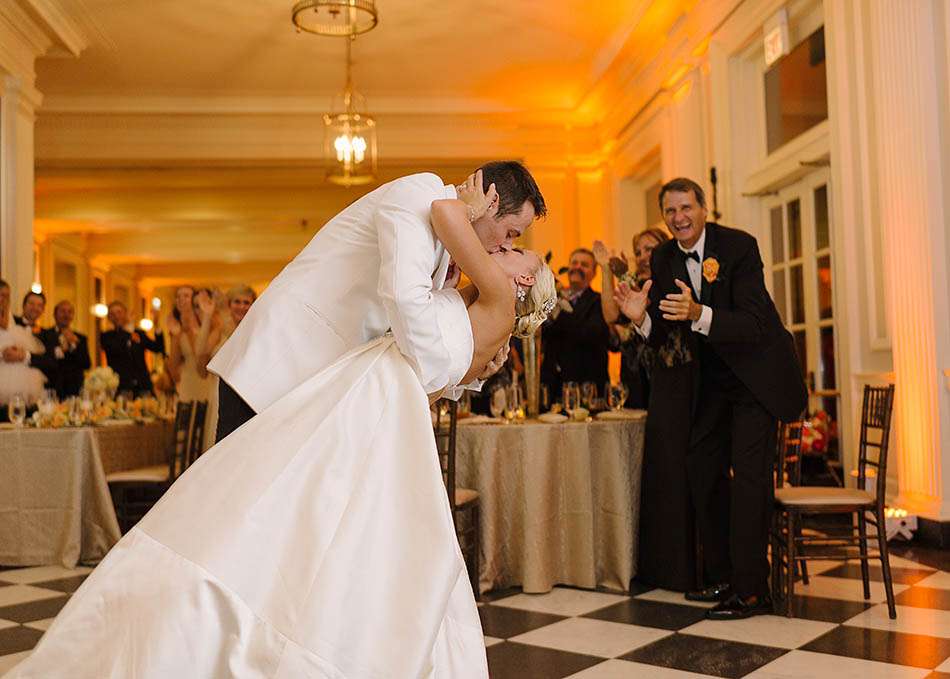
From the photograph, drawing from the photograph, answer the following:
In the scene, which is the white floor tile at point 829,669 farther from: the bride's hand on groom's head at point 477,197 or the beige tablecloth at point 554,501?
the bride's hand on groom's head at point 477,197

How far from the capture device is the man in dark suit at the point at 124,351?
890 cm

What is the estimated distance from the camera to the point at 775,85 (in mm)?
7371

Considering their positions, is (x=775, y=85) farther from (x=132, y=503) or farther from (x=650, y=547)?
(x=132, y=503)

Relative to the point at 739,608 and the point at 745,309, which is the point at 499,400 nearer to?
the point at 745,309

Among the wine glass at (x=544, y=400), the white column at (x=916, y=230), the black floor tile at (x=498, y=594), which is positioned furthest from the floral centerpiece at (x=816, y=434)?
the black floor tile at (x=498, y=594)

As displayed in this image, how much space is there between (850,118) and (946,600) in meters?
2.96

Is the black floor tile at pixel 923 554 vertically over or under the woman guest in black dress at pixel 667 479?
under

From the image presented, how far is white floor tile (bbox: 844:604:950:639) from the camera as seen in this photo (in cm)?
345

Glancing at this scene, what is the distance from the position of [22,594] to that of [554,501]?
2472 mm

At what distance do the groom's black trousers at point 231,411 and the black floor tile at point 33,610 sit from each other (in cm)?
199

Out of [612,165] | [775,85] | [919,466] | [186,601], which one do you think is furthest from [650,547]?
[612,165]

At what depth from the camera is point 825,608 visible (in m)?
3.87

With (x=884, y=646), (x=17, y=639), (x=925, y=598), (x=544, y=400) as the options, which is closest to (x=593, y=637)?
(x=884, y=646)

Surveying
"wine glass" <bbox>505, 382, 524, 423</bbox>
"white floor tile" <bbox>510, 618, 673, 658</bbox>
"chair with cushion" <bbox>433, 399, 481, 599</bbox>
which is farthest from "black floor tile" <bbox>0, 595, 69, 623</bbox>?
"wine glass" <bbox>505, 382, 524, 423</bbox>
